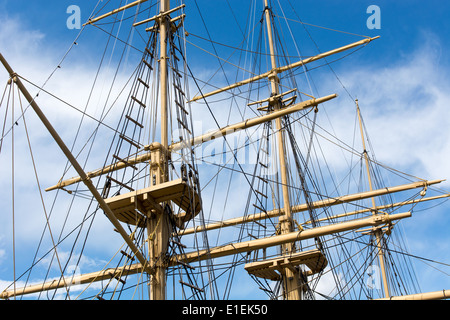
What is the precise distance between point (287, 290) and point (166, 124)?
949 centimetres

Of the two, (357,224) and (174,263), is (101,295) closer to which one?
(174,263)

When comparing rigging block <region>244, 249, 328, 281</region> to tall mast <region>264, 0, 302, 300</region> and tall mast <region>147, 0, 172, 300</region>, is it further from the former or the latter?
tall mast <region>147, 0, 172, 300</region>

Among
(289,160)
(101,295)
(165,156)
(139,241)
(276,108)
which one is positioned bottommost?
(101,295)

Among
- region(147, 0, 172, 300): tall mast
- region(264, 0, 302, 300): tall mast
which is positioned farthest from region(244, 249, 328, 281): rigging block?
region(147, 0, 172, 300): tall mast

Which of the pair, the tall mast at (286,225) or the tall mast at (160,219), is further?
the tall mast at (286,225)

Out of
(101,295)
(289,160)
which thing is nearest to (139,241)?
(101,295)

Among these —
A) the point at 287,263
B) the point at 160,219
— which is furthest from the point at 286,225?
the point at 160,219

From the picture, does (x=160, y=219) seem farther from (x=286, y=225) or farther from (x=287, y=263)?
(x=286, y=225)

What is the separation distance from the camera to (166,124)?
1864 cm

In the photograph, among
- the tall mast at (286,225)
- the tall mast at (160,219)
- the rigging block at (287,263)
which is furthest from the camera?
the tall mast at (286,225)

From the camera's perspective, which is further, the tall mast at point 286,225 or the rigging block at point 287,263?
the tall mast at point 286,225

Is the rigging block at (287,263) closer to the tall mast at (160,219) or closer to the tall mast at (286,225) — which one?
the tall mast at (286,225)

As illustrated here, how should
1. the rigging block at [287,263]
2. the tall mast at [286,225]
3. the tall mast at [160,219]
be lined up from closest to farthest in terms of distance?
the tall mast at [160,219], the rigging block at [287,263], the tall mast at [286,225]

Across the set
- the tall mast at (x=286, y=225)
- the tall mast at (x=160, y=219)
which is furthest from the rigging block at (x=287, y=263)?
the tall mast at (x=160, y=219)
